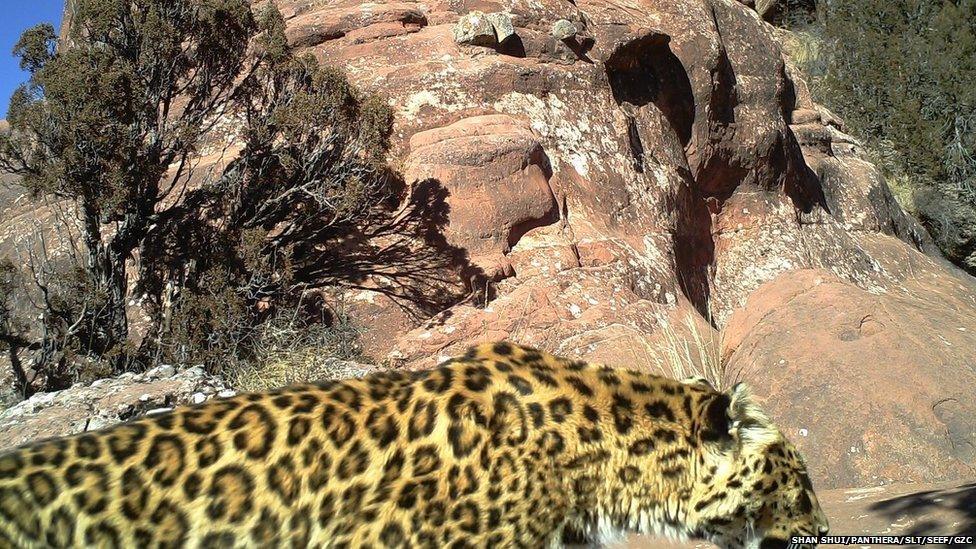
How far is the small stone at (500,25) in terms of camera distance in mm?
12820

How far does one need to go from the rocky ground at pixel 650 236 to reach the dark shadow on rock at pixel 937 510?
23mm

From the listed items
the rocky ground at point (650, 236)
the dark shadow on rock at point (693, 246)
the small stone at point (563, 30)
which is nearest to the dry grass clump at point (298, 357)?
the rocky ground at point (650, 236)

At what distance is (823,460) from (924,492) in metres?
1.62

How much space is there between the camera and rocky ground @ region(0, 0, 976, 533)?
27.7 ft

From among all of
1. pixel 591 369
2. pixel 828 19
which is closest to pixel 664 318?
pixel 591 369

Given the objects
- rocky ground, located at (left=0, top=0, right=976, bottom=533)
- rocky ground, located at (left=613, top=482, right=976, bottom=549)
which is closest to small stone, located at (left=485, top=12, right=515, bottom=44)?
rocky ground, located at (left=0, top=0, right=976, bottom=533)

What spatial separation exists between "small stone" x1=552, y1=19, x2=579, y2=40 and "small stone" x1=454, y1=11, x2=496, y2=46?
112 centimetres

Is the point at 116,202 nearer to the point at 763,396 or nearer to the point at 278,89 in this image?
the point at 278,89

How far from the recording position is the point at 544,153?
1216 cm

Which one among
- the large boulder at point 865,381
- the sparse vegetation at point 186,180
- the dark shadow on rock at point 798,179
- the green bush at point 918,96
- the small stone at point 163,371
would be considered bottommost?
the green bush at point 918,96

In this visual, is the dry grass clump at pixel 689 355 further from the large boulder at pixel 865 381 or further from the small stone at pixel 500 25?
the small stone at pixel 500 25

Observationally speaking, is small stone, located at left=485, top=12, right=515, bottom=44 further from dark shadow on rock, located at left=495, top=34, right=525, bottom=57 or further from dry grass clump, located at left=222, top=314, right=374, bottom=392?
dry grass clump, located at left=222, top=314, right=374, bottom=392

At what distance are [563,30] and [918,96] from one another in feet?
63.2

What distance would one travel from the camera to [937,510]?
5.70 m
